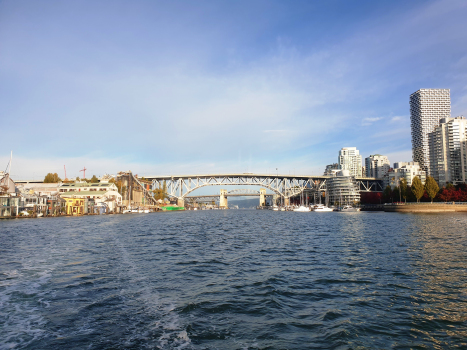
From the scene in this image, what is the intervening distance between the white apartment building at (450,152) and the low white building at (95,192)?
467ft

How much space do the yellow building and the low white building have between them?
475cm

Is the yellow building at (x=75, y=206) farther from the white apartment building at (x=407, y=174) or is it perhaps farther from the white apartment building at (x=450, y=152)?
the white apartment building at (x=450, y=152)

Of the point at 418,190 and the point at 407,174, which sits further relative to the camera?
the point at 407,174

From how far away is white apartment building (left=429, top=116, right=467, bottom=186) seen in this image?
13125cm

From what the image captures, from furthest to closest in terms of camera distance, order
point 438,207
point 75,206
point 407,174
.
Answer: point 407,174
point 75,206
point 438,207

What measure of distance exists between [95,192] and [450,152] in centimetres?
15227

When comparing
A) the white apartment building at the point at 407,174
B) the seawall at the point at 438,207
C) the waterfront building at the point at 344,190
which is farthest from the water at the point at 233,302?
the white apartment building at the point at 407,174

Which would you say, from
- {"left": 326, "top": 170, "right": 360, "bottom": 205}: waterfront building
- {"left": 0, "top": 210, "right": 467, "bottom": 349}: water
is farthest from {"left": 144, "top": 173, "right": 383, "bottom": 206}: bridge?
{"left": 0, "top": 210, "right": 467, "bottom": 349}: water

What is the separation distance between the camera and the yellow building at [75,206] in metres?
90.9

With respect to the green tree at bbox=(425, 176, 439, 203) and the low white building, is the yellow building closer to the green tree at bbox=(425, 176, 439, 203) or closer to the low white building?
the low white building

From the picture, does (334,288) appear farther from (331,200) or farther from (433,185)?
(331,200)

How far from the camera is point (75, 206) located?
92.2 meters

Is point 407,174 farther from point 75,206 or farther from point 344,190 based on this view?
point 75,206

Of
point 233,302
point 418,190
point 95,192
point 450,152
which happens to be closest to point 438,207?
point 418,190
